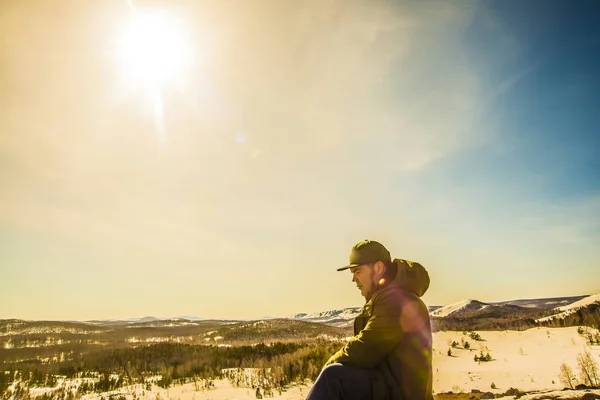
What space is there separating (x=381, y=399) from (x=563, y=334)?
2279 cm

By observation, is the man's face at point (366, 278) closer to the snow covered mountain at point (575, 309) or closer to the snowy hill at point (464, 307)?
the snow covered mountain at point (575, 309)

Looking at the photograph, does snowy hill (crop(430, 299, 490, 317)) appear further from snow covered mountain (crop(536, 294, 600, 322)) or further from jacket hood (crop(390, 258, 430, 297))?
jacket hood (crop(390, 258, 430, 297))

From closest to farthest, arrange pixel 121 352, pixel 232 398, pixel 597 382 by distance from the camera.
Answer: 1. pixel 597 382
2. pixel 232 398
3. pixel 121 352

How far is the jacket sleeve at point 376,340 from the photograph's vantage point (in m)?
2.73

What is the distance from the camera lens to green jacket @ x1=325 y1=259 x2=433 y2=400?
2.66 meters

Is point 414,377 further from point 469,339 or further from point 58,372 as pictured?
point 58,372

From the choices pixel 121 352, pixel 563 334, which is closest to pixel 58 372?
pixel 121 352

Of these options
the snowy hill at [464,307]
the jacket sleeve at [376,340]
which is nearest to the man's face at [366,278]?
the jacket sleeve at [376,340]

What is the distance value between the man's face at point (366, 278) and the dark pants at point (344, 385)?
732mm

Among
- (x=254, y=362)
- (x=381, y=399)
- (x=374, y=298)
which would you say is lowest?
(x=254, y=362)

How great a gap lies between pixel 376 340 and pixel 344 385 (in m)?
0.43

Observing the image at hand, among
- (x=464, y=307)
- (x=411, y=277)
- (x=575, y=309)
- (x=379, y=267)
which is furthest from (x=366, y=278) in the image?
(x=464, y=307)

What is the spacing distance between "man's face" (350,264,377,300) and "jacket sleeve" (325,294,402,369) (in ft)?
1.36

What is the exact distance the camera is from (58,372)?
72.7ft
